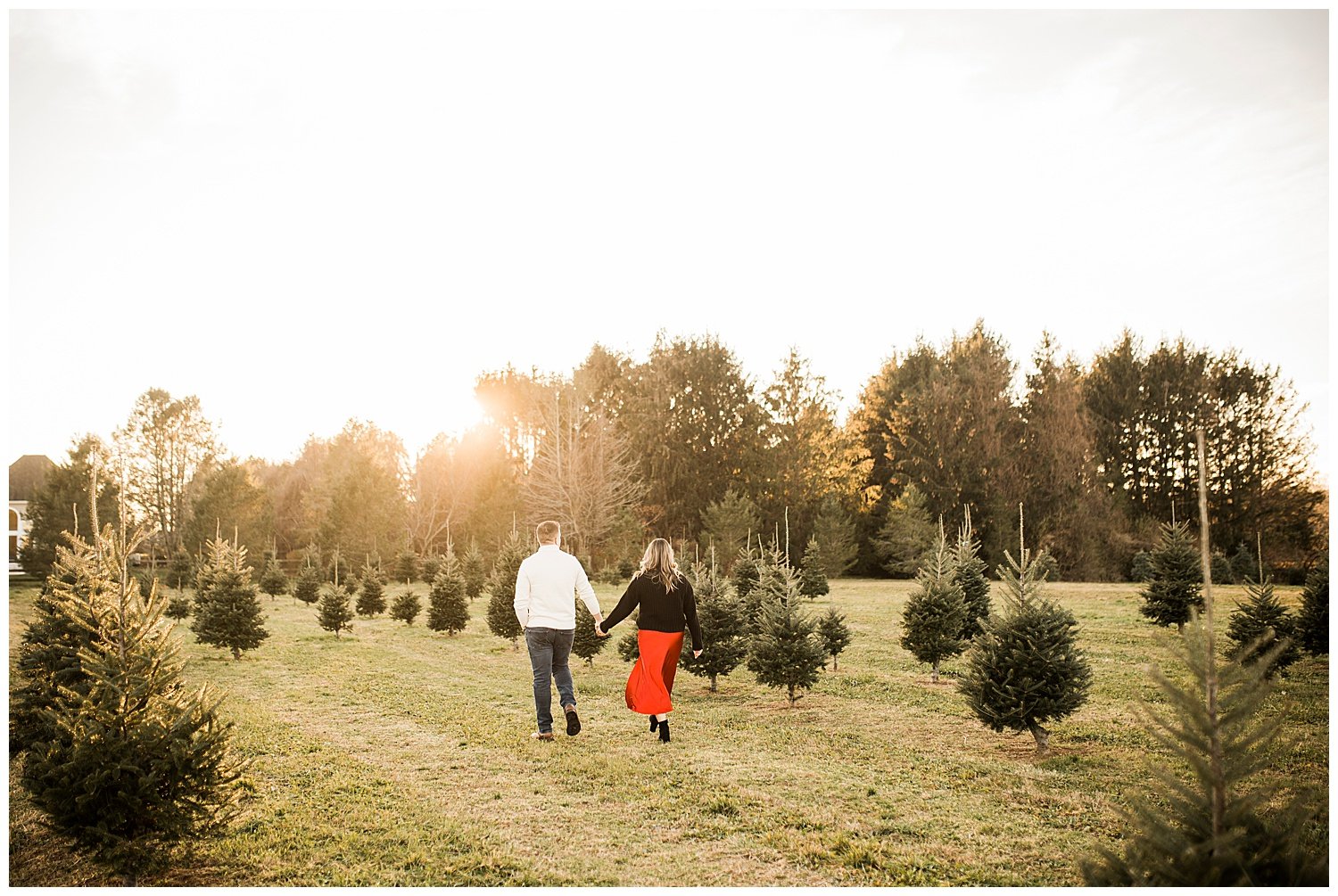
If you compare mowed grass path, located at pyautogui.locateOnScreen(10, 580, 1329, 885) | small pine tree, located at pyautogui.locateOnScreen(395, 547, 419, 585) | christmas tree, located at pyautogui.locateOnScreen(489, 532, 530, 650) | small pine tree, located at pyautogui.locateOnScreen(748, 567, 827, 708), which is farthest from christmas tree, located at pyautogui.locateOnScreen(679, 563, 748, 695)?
small pine tree, located at pyautogui.locateOnScreen(395, 547, 419, 585)

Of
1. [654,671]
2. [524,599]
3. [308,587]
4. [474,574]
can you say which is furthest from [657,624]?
[308,587]

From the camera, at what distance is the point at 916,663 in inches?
500

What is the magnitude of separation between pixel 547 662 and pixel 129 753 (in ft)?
11.9

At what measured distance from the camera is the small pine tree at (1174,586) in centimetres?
1532

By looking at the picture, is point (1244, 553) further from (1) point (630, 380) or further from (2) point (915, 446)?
(1) point (630, 380)

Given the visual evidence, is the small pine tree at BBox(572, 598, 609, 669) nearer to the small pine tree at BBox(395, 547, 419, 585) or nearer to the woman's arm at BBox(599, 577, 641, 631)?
the woman's arm at BBox(599, 577, 641, 631)

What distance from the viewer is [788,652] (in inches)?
373

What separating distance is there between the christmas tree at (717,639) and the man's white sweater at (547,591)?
3.12 meters

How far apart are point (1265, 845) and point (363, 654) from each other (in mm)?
14023

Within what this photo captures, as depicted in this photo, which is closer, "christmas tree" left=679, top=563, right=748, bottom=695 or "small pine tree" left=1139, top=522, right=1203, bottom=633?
"christmas tree" left=679, top=563, right=748, bottom=695

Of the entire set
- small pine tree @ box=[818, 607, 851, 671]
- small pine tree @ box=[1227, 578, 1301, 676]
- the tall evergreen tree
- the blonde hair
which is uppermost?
the tall evergreen tree

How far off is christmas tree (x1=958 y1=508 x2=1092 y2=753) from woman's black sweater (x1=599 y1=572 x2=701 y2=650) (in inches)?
115

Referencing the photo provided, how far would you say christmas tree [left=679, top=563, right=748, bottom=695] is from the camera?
10.5 metres

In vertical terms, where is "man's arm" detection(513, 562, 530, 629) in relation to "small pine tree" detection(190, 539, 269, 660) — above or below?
above
